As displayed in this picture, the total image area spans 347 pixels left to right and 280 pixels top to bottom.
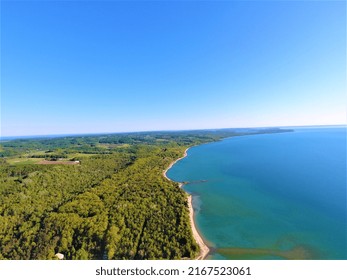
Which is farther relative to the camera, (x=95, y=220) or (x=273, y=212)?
(x=273, y=212)

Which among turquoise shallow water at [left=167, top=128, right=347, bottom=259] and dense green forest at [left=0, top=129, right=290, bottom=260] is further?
turquoise shallow water at [left=167, top=128, right=347, bottom=259]

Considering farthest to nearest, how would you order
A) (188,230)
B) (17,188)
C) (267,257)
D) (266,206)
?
(17,188), (266,206), (188,230), (267,257)

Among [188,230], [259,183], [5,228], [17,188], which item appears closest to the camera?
[188,230]

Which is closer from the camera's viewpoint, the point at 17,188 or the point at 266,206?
the point at 266,206

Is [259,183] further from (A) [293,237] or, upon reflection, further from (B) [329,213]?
(A) [293,237]

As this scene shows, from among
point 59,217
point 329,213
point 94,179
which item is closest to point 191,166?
point 94,179

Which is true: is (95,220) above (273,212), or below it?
above

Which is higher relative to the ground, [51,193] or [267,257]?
[51,193]

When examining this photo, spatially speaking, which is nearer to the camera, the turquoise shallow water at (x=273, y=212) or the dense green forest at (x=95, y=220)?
the dense green forest at (x=95, y=220)

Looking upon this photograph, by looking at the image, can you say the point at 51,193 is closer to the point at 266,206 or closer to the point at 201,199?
the point at 201,199
